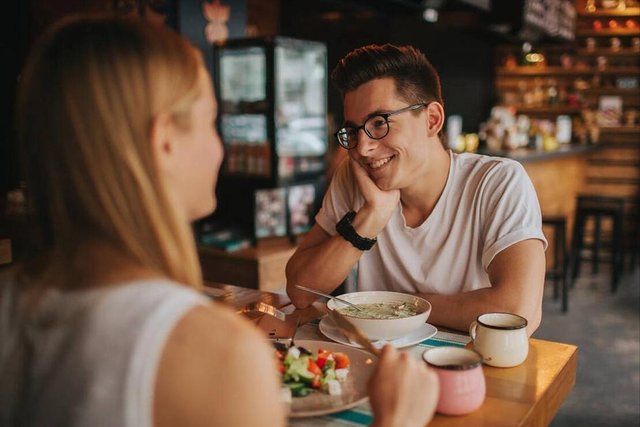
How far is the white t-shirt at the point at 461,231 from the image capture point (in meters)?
1.81

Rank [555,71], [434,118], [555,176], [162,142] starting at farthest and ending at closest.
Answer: [555,71]
[555,176]
[434,118]
[162,142]

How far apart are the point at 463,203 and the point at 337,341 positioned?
0.68 m

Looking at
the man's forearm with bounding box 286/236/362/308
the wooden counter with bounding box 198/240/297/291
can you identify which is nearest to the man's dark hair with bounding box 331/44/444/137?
the man's forearm with bounding box 286/236/362/308

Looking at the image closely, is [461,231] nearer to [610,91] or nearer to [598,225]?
[598,225]

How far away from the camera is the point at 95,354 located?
72cm

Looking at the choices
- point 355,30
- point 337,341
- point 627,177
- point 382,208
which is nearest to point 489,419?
point 337,341

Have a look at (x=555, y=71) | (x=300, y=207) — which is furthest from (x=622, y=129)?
(x=300, y=207)

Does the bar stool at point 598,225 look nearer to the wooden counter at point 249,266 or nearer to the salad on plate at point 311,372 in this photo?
the wooden counter at point 249,266

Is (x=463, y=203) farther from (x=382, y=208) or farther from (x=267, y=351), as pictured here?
(x=267, y=351)

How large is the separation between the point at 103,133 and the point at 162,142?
77mm

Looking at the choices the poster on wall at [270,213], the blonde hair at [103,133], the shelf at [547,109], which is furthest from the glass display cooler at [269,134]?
the shelf at [547,109]

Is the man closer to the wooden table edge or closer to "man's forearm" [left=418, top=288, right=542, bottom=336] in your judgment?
"man's forearm" [left=418, top=288, right=542, bottom=336]

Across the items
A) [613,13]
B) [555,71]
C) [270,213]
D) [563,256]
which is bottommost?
[563,256]

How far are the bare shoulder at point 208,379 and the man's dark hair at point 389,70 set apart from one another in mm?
1282
